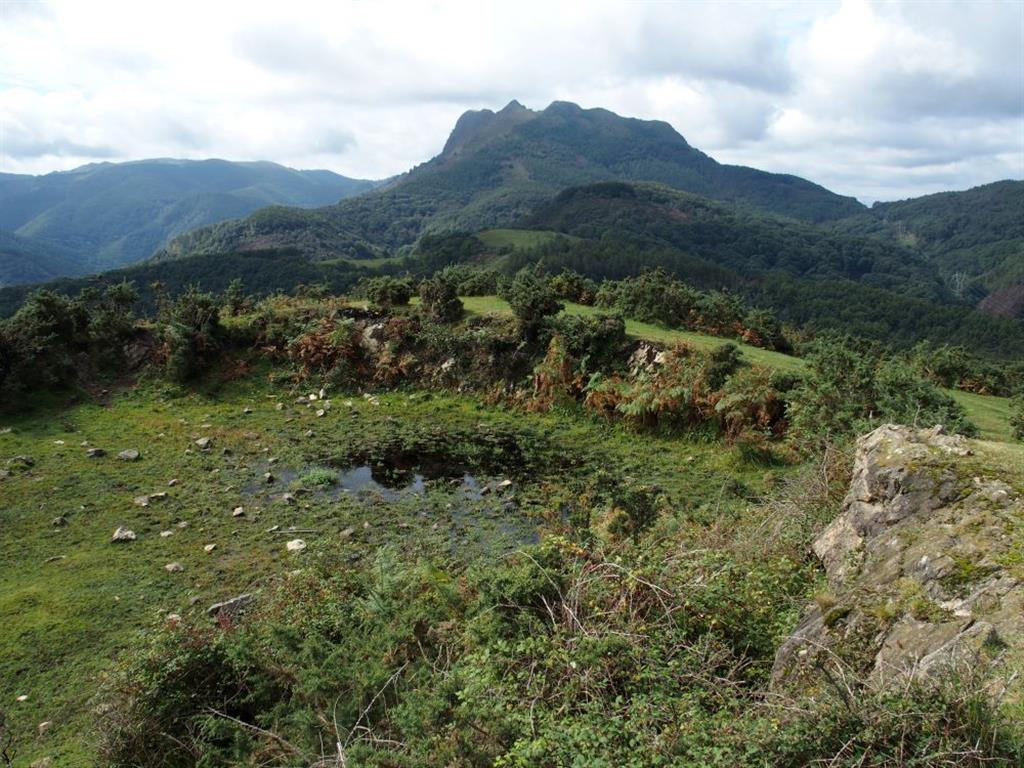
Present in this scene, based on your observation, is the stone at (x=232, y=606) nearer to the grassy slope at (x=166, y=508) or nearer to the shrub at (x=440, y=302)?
the grassy slope at (x=166, y=508)

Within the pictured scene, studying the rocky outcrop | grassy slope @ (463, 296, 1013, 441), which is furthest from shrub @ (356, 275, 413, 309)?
the rocky outcrop

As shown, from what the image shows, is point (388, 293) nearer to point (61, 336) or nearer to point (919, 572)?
point (61, 336)

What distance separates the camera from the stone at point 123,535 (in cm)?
980

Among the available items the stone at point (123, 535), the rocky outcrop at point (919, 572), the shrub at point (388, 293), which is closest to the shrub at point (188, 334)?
the shrub at point (388, 293)

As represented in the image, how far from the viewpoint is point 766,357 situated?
16562 mm

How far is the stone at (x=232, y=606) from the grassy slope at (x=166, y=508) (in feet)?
1.00

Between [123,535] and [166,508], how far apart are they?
44.9 inches

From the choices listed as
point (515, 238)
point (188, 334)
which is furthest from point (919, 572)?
point (515, 238)

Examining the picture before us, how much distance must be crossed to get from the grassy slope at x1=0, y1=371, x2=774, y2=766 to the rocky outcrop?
3.39 m

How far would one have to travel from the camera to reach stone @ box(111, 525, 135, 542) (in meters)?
9.80

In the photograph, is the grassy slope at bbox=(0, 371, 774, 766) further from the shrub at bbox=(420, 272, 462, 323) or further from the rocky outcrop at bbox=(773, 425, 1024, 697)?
the rocky outcrop at bbox=(773, 425, 1024, 697)

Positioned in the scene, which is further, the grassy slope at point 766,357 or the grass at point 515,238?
the grass at point 515,238

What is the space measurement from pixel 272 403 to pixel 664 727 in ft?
50.7

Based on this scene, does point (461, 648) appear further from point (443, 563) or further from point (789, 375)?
point (789, 375)
